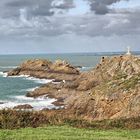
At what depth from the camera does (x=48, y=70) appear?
136m

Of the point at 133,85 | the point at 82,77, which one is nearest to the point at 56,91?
the point at 82,77

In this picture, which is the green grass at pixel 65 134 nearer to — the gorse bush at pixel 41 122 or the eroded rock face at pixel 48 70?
the gorse bush at pixel 41 122

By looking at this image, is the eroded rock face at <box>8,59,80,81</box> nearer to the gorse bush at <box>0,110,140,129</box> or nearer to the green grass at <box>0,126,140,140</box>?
the gorse bush at <box>0,110,140,129</box>

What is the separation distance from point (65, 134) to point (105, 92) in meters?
27.9

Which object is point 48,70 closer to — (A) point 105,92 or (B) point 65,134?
(A) point 105,92

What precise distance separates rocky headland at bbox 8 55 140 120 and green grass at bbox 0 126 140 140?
14932 millimetres

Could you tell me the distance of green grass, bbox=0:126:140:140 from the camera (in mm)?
19609

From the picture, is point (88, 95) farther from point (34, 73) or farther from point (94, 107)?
point (34, 73)

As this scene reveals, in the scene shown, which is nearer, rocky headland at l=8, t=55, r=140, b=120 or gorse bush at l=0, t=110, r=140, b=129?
gorse bush at l=0, t=110, r=140, b=129

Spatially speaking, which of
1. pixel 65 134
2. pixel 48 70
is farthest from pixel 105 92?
pixel 48 70

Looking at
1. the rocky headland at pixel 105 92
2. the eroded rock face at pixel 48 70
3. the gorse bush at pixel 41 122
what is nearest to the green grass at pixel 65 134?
the gorse bush at pixel 41 122

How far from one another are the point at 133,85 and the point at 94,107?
6073mm

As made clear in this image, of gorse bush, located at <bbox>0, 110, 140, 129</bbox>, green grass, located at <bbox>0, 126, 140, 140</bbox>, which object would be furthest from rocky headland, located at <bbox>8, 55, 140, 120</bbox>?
green grass, located at <bbox>0, 126, 140, 140</bbox>

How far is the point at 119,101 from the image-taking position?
45.2 meters
